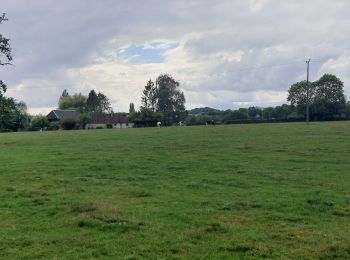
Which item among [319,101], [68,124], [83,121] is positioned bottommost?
[68,124]

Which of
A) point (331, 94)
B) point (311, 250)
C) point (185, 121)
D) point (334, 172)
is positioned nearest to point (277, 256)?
point (311, 250)

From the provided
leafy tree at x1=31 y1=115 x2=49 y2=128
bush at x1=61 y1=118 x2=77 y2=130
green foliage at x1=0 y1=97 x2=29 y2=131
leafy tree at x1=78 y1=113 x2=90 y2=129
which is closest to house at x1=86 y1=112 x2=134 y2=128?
leafy tree at x1=78 y1=113 x2=90 y2=129

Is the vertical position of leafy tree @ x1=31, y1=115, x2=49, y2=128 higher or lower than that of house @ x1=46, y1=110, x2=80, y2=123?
lower

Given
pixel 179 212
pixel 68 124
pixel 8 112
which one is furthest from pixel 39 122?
pixel 179 212

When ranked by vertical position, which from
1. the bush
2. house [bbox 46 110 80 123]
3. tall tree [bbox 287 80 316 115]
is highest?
tall tree [bbox 287 80 316 115]

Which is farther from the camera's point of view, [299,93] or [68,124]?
[299,93]

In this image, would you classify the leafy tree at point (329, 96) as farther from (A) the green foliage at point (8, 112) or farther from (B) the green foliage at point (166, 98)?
(A) the green foliage at point (8, 112)

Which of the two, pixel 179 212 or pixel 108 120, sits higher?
pixel 108 120

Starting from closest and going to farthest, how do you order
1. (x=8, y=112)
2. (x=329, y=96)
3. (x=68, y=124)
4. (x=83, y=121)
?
(x=8, y=112) → (x=68, y=124) → (x=329, y=96) → (x=83, y=121)

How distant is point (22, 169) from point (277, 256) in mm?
20740

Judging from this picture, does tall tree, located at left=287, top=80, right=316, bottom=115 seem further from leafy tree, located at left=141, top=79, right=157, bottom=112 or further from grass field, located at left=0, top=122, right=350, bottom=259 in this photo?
grass field, located at left=0, top=122, right=350, bottom=259

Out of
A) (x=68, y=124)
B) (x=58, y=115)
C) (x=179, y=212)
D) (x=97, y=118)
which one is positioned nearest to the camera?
(x=179, y=212)

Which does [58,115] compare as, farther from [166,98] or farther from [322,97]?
[322,97]

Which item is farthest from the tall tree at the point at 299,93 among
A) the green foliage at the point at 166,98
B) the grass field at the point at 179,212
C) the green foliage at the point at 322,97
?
the grass field at the point at 179,212
